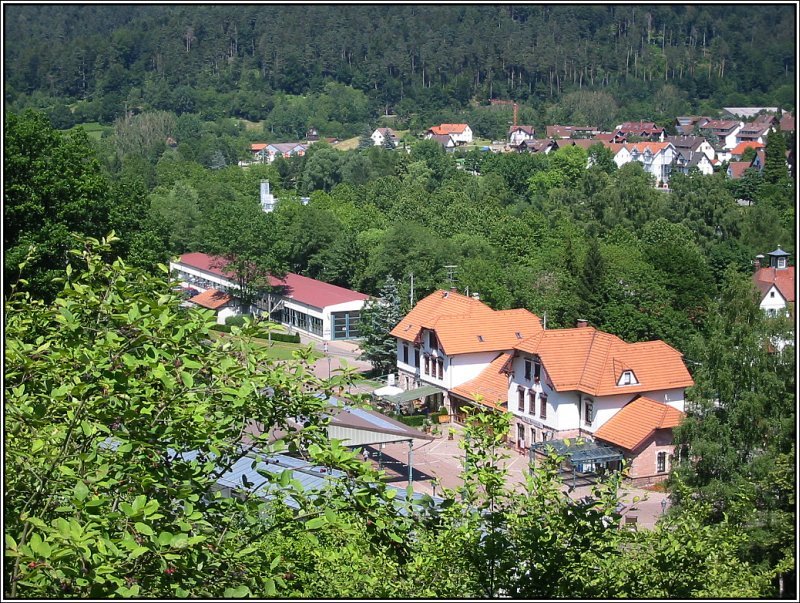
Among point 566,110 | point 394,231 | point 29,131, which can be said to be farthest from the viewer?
point 566,110

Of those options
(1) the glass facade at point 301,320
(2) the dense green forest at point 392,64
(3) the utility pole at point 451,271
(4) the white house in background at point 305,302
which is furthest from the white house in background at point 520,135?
(3) the utility pole at point 451,271

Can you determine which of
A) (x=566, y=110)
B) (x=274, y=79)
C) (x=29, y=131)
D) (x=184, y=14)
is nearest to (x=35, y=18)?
(x=184, y=14)

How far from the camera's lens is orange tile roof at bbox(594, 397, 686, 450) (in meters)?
23.6

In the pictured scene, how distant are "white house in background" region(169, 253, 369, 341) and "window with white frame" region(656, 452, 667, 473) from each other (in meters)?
15.7

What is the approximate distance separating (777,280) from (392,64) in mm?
98633

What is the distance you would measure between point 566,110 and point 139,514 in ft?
376

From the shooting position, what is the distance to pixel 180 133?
10212 centimetres

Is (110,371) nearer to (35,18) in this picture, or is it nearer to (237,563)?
(237,563)

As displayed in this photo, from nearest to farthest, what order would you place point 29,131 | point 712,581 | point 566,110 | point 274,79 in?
point 712,581 → point 29,131 → point 566,110 → point 274,79

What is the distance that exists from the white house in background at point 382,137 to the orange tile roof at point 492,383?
248 ft

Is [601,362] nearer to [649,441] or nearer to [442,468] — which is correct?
[649,441]

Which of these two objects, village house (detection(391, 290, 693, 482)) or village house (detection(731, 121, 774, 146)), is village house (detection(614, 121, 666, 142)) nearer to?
village house (detection(731, 121, 774, 146))

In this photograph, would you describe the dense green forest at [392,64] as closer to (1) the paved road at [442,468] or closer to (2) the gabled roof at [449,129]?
(2) the gabled roof at [449,129]

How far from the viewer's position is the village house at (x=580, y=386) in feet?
78.1
